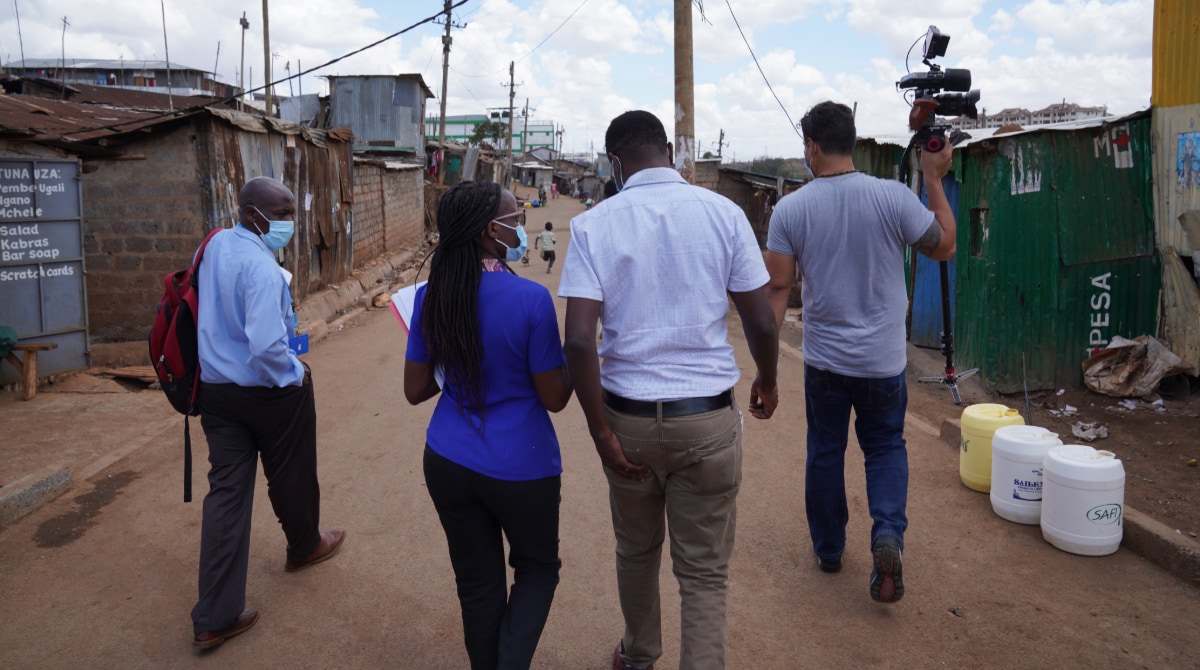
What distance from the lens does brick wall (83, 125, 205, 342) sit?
29.1 ft

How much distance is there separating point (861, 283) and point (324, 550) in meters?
2.73

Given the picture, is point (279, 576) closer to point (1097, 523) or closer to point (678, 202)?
point (678, 202)

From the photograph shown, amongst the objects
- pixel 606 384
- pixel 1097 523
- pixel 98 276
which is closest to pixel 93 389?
→ pixel 98 276

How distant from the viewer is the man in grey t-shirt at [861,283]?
133 inches

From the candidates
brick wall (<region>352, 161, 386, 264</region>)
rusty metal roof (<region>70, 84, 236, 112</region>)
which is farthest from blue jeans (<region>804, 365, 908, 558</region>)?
rusty metal roof (<region>70, 84, 236, 112</region>)

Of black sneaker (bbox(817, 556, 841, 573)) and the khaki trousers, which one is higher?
the khaki trousers

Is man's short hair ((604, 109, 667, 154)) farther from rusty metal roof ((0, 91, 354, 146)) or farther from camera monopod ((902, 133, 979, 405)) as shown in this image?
rusty metal roof ((0, 91, 354, 146))

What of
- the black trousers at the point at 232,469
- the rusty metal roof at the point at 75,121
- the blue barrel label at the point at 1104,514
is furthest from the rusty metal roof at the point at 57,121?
the blue barrel label at the point at 1104,514

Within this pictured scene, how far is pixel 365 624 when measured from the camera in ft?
11.4

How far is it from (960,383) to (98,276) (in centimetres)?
883

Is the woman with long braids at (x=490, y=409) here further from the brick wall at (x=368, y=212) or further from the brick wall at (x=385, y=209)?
the brick wall at (x=385, y=209)

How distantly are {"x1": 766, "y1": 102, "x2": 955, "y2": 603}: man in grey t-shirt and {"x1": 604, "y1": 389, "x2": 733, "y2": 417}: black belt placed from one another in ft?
3.50

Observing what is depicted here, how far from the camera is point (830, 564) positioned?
383cm

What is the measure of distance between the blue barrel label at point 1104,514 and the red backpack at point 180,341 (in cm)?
389
